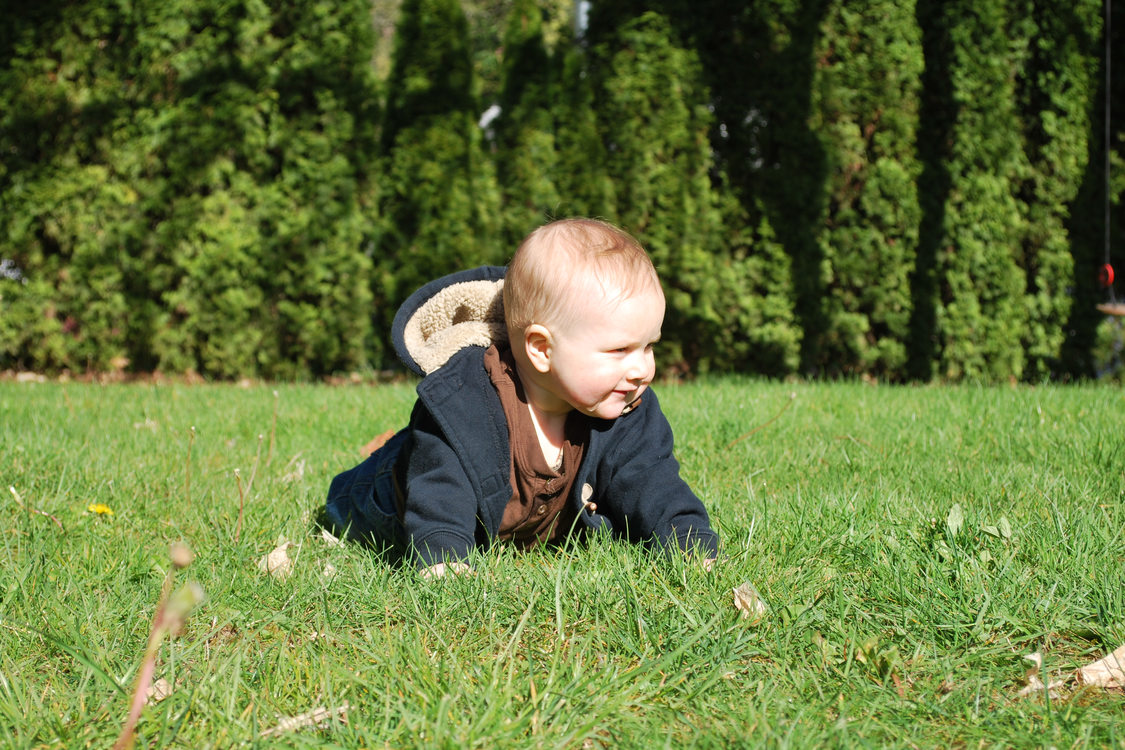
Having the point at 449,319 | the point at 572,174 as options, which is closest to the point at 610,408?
the point at 449,319

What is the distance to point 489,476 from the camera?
7.29 ft

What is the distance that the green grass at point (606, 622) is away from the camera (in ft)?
4.82

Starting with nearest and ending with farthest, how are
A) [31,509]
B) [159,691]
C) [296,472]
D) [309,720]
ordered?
[309,720] → [159,691] → [31,509] → [296,472]

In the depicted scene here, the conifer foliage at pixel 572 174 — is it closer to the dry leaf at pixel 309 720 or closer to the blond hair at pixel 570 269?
the blond hair at pixel 570 269

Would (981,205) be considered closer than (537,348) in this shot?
No

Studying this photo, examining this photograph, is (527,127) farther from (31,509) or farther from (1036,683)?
(1036,683)

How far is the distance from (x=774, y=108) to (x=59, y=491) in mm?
6060

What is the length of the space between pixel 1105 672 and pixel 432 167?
6.18 m

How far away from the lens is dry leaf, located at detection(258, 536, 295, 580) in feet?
7.21

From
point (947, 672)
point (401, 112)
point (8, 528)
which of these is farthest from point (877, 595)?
point (401, 112)

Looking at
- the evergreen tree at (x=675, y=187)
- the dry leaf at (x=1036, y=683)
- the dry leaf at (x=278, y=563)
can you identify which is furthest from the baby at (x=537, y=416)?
the evergreen tree at (x=675, y=187)

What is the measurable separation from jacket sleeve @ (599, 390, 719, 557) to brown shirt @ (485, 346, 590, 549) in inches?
3.9

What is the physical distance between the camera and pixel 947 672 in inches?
65.0

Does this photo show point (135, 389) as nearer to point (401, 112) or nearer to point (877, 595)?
point (401, 112)
